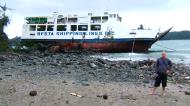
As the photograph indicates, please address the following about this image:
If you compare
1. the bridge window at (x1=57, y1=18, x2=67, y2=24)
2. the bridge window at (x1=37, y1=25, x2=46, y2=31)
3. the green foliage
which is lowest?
the green foliage

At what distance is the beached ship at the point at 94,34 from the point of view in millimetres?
56344

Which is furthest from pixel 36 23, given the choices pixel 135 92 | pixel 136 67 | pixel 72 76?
pixel 135 92

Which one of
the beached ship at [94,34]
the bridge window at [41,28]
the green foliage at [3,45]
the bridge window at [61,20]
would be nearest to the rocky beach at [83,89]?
the green foliage at [3,45]

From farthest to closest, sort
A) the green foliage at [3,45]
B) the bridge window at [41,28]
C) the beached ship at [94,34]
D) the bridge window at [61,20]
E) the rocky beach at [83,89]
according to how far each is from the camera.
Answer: the bridge window at [41,28]
the bridge window at [61,20]
the beached ship at [94,34]
the green foliage at [3,45]
the rocky beach at [83,89]

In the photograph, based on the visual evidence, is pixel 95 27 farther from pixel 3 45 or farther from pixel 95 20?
pixel 3 45

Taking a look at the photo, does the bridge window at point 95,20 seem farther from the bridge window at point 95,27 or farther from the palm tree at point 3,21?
the palm tree at point 3,21

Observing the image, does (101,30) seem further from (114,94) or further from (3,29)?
(114,94)

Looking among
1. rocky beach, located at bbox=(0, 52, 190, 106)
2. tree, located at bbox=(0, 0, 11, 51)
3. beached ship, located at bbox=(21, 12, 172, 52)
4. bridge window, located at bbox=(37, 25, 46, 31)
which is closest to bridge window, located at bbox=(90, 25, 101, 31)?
beached ship, located at bbox=(21, 12, 172, 52)

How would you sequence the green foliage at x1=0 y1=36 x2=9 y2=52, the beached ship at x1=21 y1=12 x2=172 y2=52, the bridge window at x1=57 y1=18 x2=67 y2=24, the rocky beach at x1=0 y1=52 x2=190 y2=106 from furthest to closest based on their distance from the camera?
the bridge window at x1=57 y1=18 x2=67 y2=24 → the beached ship at x1=21 y1=12 x2=172 y2=52 → the green foliage at x1=0 y1=36 x2=9 y2=52 → the rocky beach at x1=0 y1=52 x2=190 y2=106

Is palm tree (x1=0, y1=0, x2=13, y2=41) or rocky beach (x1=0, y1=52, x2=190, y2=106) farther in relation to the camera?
palm tree (x1=0, y1=0, x2=13, y2=41)

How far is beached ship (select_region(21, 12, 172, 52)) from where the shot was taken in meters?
56.3

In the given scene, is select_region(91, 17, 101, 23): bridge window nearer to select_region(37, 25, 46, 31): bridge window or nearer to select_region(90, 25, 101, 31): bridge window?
select_region(90, 25, 101, 31): bridge window

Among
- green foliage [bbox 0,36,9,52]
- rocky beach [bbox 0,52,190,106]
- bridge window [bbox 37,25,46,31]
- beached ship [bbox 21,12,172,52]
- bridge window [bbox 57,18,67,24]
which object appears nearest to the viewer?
rocky beach [bbox 0,52,190,106]

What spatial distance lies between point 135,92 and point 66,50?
124ft
